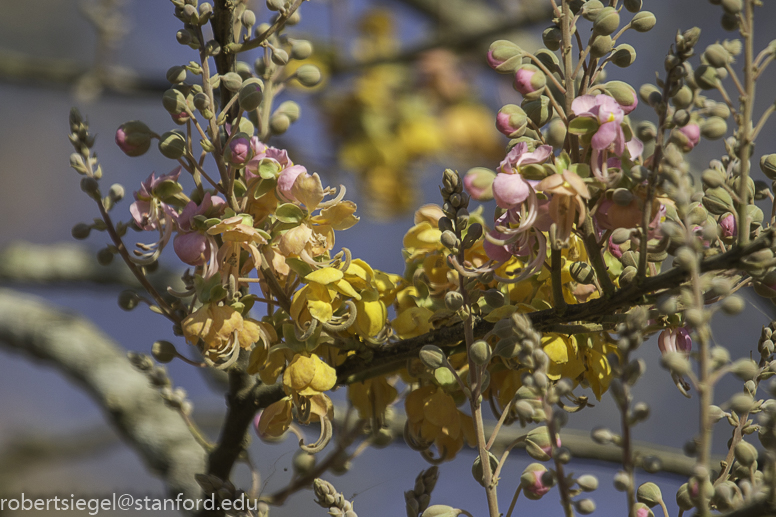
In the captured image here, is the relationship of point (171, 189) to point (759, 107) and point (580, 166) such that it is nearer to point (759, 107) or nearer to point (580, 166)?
point (580, 166)

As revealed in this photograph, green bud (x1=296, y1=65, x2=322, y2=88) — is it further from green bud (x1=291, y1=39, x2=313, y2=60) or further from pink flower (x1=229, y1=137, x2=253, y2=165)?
pink flower (x1=229, y1=137, x2=253, y2=165)

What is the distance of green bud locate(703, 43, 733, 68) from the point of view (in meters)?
0.47

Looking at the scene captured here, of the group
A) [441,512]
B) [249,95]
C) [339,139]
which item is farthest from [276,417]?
[339,139]

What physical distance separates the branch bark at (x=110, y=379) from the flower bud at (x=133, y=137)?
560 mm

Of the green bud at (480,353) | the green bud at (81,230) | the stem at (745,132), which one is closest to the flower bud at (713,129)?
the stem at (745,132)

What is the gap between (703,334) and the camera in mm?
400

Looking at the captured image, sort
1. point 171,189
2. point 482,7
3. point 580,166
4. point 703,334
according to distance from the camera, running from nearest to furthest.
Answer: point 703,334, point 580,166, point 171,189, point 482,7

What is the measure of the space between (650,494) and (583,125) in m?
0.32

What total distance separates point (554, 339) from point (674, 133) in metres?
0.19

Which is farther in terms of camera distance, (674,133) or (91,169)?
(91,169)

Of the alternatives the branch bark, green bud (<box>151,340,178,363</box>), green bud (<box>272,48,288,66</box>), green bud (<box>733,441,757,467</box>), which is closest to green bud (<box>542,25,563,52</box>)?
green bud (<box>272,48,288,66</box>)

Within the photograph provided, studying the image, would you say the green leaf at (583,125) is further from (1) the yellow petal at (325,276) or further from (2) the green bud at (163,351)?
(2) the green bud at (163,351)

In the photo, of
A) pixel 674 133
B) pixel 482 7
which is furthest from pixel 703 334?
pixel 482 7

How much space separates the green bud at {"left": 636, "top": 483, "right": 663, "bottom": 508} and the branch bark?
2.16 ft
